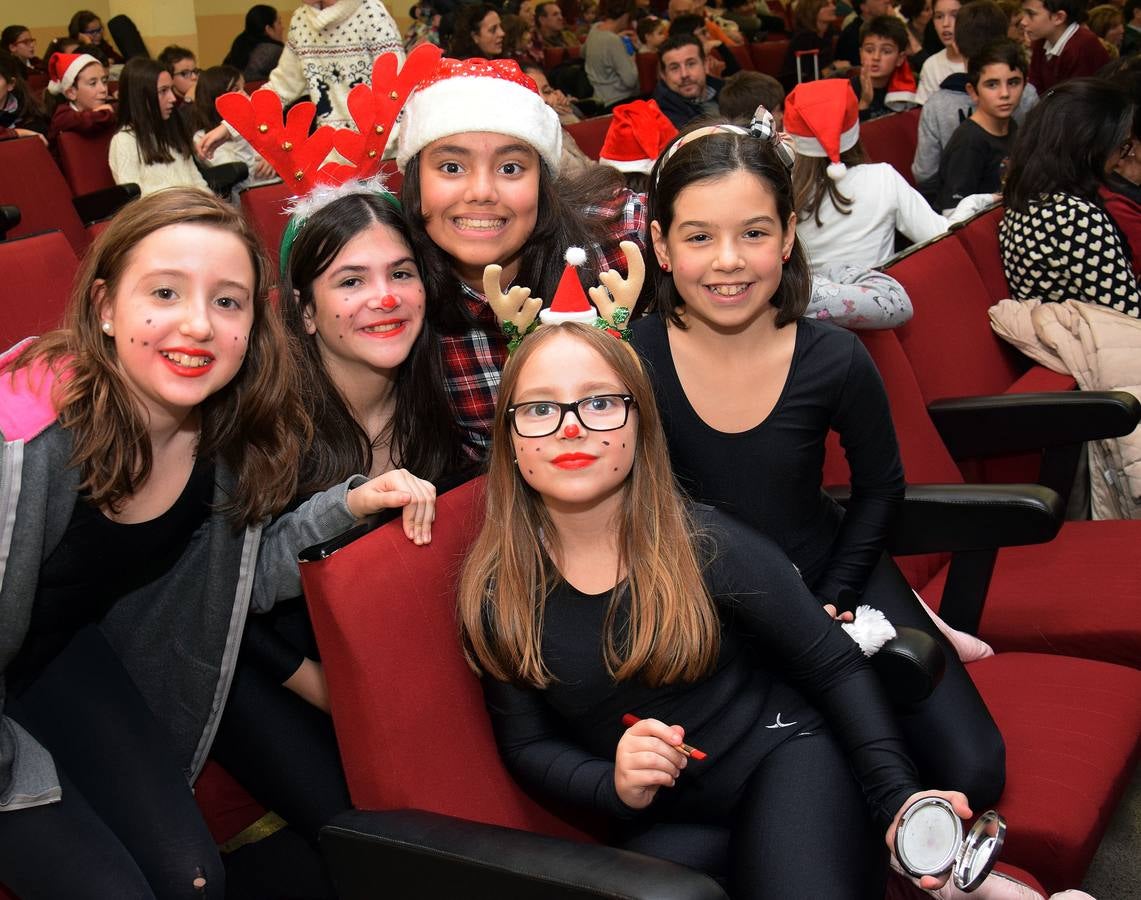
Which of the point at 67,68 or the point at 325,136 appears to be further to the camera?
the point at 67,68

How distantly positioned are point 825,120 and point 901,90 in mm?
3029

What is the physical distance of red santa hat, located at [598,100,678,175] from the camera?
3.59 meters

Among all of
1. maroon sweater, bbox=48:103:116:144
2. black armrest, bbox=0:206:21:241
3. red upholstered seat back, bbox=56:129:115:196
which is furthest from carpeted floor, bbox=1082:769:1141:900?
maroon sweater, bbox=48:103:116:144

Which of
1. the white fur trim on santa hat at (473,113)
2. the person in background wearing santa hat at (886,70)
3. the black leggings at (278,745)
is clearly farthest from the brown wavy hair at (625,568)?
the person in background wearing santa hat at (886,70)

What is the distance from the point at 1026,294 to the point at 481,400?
1.55 m

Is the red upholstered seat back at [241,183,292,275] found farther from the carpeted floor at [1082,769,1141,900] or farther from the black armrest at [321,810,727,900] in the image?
the carpeted floor at [1082,769,1141,900]

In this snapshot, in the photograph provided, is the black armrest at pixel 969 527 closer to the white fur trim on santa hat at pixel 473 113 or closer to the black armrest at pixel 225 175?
the white fur trim on santa hat at pixel 473 113

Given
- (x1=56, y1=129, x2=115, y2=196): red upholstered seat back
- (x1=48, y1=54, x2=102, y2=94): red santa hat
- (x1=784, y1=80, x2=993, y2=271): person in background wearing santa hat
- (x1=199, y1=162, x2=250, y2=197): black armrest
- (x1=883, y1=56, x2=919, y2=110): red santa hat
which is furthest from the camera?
(x1=883, y1=56, x2=919, y2=110): red santa hat

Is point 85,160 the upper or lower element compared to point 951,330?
upper

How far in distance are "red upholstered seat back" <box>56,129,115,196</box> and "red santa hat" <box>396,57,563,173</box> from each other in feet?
10.8

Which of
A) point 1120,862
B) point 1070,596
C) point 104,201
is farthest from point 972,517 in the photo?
point 104,201

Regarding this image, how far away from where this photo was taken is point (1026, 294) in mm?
2910

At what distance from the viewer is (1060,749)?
1.72 meters

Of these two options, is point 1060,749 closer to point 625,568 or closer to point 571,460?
point 625,568
